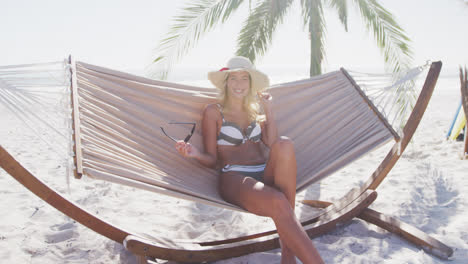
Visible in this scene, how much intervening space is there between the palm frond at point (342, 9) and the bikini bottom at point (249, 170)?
2.53 metres

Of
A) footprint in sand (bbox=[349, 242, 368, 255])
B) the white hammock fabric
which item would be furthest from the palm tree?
footprint in sand (bbox=[349, 242, 368, 255])

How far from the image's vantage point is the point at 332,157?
210cm

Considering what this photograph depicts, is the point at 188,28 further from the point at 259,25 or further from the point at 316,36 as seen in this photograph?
the point at 316,36

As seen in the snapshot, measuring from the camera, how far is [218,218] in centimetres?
239

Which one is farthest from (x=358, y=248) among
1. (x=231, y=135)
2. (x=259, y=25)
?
(x=259, y=25)

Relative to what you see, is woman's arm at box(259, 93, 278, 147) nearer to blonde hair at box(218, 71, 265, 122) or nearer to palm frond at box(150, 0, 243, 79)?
blonde hair at box(218, 71, 265, 122)

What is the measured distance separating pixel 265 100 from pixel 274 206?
81cm

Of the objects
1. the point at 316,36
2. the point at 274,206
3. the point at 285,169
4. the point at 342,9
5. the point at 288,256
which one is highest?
the point at 342,9

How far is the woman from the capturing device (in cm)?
156

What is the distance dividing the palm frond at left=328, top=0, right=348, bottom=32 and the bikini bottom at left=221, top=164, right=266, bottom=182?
253 cm

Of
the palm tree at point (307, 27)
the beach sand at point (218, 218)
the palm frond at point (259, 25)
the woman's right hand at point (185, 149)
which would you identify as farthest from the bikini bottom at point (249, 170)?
the palm frond at point (259, 25)

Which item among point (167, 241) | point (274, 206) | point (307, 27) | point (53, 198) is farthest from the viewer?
point (307, 27)

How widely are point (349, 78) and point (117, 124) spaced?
1523 millimetres

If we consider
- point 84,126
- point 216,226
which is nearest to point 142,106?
point 84,126
